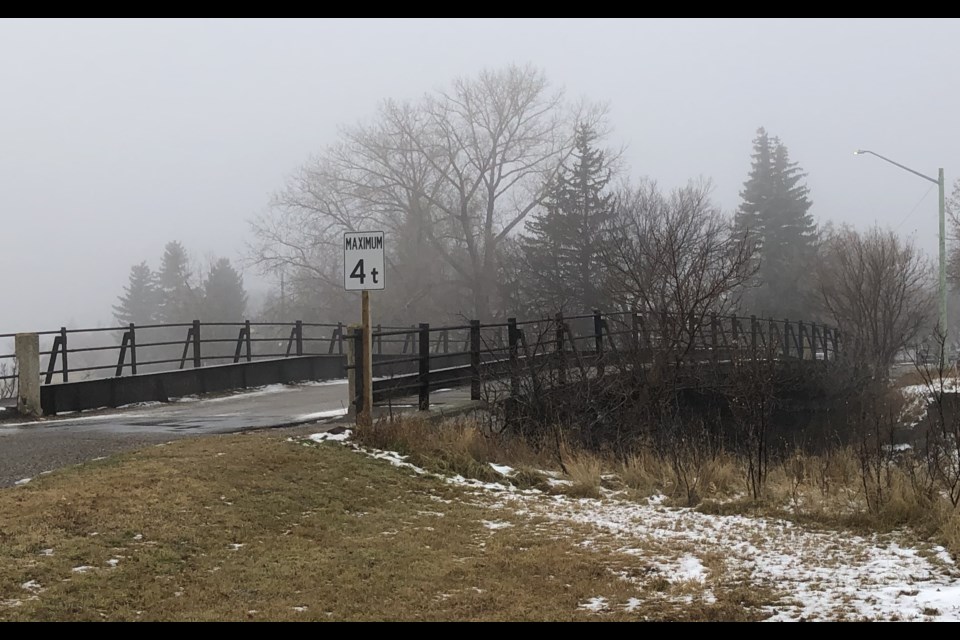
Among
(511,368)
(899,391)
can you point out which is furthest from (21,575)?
(899,391)

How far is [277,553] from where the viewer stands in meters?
6.36

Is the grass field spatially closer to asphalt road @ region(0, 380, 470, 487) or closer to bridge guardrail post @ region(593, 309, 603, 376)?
asphalt road @ region(0, 380, 470, 487)

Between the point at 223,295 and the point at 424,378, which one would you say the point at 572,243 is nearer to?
the point at 424,378

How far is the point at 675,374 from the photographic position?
15.7m

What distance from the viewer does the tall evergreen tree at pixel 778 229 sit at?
55.8m

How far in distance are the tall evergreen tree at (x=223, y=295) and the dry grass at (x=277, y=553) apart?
251 ft

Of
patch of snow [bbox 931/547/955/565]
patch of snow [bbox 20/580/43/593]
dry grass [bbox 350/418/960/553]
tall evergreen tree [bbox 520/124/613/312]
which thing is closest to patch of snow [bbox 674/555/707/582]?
patch of snow [bbox 931/547/955/565]

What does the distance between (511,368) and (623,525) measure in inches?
293

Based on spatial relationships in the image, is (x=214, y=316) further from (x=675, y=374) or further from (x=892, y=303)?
(x=675, y=374)

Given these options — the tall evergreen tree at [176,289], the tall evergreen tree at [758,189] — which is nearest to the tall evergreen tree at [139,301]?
the tall evergreen tree at [176,289]

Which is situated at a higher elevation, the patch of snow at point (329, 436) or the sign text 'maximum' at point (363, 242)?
the sign text 'maximum' at point (363, 242)

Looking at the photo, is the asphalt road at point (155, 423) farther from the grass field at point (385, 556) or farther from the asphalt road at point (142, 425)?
the grass field at point (385, 556)

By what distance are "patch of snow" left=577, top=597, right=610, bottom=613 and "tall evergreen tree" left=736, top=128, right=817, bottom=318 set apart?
2020 inches

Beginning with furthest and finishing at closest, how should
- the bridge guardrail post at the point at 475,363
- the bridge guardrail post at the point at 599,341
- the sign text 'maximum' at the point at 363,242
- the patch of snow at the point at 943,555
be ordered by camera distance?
the bridge guardrail post at the point at 599,341 → the bridge guardrail post at the point at 475,363 → the sign text 'maximum' at the point at 363,242 → the patch of snow at the point at 943,555
